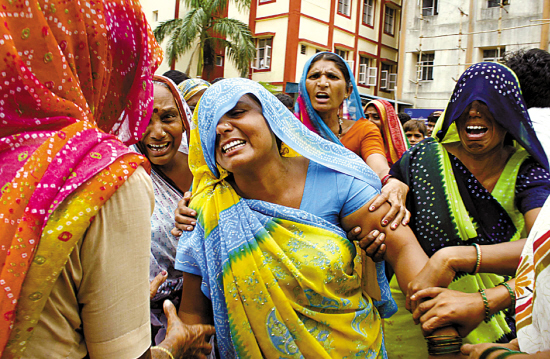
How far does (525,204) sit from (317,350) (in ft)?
3.82

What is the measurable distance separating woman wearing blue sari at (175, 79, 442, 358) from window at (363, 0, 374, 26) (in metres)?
20.9

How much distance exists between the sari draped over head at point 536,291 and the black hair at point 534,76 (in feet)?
5.36

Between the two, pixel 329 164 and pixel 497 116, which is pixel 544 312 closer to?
pixel 329 164

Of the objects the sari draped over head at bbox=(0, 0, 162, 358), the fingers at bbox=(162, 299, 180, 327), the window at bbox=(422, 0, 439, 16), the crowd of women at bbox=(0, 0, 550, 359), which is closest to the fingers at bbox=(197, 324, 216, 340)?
the crowd of women at bbox=(0, 0, 550, 359)

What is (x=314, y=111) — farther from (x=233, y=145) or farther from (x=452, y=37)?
(x=452, y=37)

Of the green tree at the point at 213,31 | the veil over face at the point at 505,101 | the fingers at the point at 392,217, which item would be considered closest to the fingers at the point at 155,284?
the fingers at the point at 392,217

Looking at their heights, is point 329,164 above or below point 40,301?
above

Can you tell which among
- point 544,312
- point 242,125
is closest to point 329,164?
point 242,125

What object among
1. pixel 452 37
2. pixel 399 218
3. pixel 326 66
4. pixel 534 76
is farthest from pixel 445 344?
pixel 452 37

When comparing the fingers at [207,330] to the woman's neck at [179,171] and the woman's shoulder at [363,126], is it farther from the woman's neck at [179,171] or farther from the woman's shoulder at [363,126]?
the woman's shoulder at [363,126]

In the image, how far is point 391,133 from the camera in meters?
4.68

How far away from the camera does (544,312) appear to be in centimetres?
95

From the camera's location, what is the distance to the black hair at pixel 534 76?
237 cm

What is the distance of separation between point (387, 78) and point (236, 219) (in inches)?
866
